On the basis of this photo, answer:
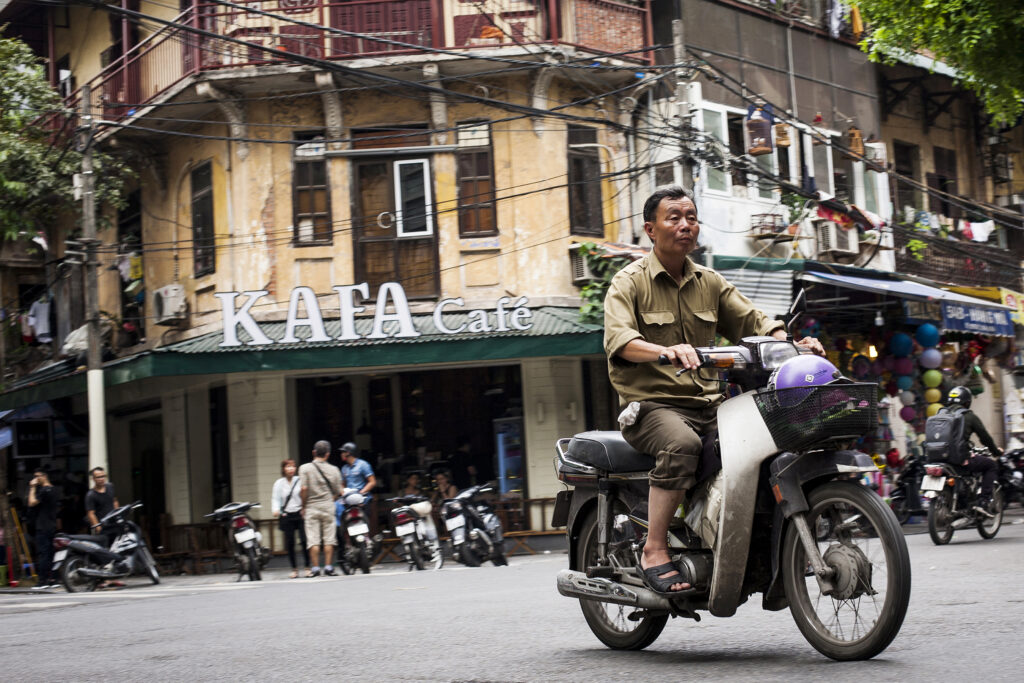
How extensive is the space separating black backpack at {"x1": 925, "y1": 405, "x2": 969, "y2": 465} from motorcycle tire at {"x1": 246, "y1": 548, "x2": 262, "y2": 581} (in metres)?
8.71

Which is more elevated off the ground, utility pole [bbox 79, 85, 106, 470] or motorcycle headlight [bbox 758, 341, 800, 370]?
utility pole [bbox 79, 85, 106, 470]

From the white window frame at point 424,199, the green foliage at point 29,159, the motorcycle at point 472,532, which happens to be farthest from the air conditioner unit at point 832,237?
the green foliage at point 29,159

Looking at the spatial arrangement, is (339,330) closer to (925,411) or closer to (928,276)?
(925,411)

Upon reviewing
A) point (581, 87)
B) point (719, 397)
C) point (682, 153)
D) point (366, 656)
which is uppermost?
point (581, 87)

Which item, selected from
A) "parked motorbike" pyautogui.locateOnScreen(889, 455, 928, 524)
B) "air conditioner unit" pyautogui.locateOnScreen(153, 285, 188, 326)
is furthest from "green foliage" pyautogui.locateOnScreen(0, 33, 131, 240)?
"parked motorbike" pyautogui.locateOnScreen(889, 455, 928, 524)

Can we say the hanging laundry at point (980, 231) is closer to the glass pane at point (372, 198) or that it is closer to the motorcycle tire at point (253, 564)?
the glass pane at point (372, 198)

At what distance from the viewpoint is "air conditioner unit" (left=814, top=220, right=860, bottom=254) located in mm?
22141

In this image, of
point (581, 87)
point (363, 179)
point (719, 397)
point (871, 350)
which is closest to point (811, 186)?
point (871, 350)

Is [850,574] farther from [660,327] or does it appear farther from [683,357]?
[660,327]

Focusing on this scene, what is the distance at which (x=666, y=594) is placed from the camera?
15.6ft

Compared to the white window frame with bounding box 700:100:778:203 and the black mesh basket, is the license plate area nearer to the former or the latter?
the white window frame with bounding box 700:100:778:203

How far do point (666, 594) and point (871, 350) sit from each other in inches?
694

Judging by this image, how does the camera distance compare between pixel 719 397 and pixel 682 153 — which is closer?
pixel 719 397

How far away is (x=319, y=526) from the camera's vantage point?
16484mm
